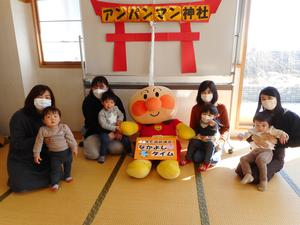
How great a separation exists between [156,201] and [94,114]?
3.76ft

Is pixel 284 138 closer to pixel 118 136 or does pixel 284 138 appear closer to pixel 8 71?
pixel 118 136

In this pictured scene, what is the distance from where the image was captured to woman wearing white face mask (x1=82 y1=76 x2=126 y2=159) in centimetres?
241

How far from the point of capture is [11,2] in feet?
8.56

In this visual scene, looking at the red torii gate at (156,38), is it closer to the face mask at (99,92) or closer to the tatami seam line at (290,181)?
the face mask at (99,92)

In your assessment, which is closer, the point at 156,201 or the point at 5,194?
the point at 156,201

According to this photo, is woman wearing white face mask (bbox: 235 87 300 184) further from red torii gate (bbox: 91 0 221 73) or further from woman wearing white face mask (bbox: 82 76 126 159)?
woman wearing white face mask (bbox: 82 76 126 159)

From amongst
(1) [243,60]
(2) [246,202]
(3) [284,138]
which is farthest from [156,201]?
(1) [243,60]

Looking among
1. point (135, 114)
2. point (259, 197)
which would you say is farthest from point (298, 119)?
point (135, 114)

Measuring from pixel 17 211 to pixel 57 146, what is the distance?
0.51 metres

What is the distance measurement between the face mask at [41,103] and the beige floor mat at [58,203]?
649 mm

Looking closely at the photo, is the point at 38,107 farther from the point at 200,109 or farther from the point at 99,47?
the point at 200,109

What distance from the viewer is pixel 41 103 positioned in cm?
191

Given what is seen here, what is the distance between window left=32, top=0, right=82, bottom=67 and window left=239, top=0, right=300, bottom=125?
195 cm

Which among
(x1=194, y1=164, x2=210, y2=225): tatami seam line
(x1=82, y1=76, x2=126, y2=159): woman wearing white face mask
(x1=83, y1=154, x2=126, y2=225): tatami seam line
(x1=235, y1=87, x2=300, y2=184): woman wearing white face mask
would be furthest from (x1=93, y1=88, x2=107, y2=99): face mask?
(x1=235, y1=87, x2=300, y2=184): woman wearing white face mask
